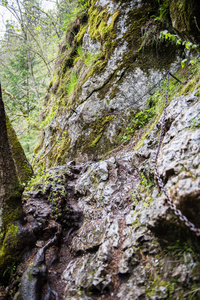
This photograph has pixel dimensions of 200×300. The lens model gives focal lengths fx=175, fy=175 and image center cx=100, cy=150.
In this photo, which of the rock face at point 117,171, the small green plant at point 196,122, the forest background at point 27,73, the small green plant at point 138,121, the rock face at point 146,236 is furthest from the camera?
the forest background at point 27,73

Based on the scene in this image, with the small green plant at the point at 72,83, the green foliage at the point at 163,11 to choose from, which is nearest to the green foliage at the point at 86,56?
the small green plant at the point at 72,83

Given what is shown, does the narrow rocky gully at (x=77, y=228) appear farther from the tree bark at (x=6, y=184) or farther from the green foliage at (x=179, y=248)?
the green foliage at (x=179, y=248)

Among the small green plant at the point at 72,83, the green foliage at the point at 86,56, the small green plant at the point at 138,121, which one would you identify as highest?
the green foliage at the point at 86,56

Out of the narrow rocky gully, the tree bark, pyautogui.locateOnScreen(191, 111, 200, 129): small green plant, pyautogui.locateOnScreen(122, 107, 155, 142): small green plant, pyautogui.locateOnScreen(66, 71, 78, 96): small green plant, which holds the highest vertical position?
pyautogui.locateOnScreen(66, 71, 78, 96): small green plant

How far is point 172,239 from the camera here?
2.13 m

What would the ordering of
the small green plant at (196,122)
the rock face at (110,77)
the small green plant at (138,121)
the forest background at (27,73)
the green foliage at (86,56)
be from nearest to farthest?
1. the small green plant at (196,122)
2. the small green plant at (138,121)
3. the rock face at (110,77)
4. the green foliage at (86,56)
5. the forest background at (27,73)

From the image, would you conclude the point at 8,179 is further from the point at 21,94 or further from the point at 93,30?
the point at 21,94

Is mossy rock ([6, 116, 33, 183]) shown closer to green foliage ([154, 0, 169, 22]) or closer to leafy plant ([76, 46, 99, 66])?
leafy plant ([76, 46, 99, 66])

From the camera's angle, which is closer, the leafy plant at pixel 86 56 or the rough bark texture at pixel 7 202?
the rough bark texture at pixel 7 202

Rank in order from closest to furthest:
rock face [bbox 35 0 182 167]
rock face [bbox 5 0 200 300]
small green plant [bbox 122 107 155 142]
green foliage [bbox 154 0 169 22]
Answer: rock face [bbox 5 0 200 300]
green foliage [bbox 154 0 169 22]
small green plant [bbox 122 107 155 142]
rock face [bbox 35 0 182 167]

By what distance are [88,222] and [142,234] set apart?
1621 mm

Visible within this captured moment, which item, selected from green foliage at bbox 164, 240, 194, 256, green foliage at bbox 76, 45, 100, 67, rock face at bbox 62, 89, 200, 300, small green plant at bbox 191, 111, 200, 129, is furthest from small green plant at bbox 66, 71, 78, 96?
green foliage at bbox 164, 240, 194, 256

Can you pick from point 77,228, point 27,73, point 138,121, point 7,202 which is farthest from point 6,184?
point 27,73

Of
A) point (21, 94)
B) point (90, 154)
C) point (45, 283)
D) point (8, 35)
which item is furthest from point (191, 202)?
point (21, 94)
